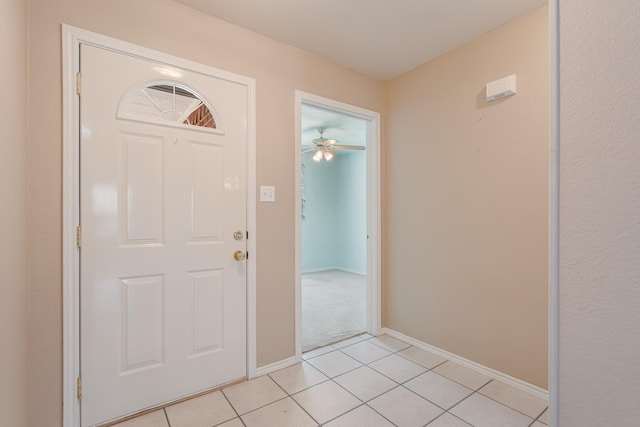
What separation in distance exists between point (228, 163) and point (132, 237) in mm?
740

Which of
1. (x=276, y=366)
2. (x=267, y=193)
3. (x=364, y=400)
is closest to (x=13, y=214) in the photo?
(x=267, y=193)

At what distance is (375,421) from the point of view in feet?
5.30

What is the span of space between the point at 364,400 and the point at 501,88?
89.8 inches

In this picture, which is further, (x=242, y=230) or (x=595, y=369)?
(x=242, y=230)

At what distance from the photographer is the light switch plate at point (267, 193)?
2127 millimetres

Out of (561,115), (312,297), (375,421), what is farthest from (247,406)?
(312,297)

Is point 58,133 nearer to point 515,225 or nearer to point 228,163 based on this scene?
point 228,163

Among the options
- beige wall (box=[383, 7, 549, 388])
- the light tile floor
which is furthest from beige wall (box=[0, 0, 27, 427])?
beige wall (box=[383, 7, 549, 388])

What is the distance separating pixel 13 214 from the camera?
1.21 metres

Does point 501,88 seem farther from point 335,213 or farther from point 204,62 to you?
point 335,213

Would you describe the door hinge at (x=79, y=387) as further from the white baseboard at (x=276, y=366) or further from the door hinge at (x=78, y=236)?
the white baseboard at (x=276, y=366)

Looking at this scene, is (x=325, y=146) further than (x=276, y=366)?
Yes

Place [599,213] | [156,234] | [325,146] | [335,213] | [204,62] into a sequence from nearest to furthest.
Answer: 1. [599,213]
2. [156,234]
3. [204,62]
4. [325,146]
5. [335,213]

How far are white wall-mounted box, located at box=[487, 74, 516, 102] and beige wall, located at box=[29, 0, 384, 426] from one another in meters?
1.05
